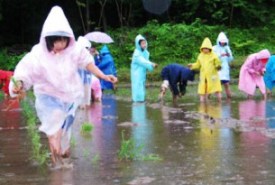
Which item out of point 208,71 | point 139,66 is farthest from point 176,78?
point 139,66

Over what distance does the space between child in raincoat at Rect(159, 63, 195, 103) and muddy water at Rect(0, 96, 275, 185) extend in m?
2.48

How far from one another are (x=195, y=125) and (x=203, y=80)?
517cm

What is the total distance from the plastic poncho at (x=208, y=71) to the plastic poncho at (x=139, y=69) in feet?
3.52

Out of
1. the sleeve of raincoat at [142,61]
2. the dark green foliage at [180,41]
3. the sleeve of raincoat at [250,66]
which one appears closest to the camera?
the sleeve of raincoat at [142,61]

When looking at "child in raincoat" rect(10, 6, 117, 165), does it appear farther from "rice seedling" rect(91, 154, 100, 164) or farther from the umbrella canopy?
the umbrella canopy

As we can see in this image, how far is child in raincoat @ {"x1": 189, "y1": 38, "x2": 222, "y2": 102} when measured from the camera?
14422 mm

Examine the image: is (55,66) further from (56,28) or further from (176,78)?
(176,78)

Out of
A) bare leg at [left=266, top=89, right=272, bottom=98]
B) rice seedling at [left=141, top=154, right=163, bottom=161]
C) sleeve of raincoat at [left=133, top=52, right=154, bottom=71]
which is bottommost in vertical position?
rice seedling at [left=141, top=154, right=163, bottom=161]

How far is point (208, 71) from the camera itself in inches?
572

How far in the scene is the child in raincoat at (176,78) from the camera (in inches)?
567

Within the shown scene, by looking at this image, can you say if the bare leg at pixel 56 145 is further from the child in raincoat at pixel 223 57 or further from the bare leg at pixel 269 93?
the bare leg at pixel 269 93

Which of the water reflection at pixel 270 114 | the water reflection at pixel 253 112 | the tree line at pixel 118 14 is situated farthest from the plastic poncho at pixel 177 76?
the tree line at pixel 118 14

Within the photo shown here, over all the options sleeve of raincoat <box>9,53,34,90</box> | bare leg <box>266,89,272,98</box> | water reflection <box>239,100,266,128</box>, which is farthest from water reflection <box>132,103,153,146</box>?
bare leg <box>266,89,272,98</box>

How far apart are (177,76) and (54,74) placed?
27.3 feet
